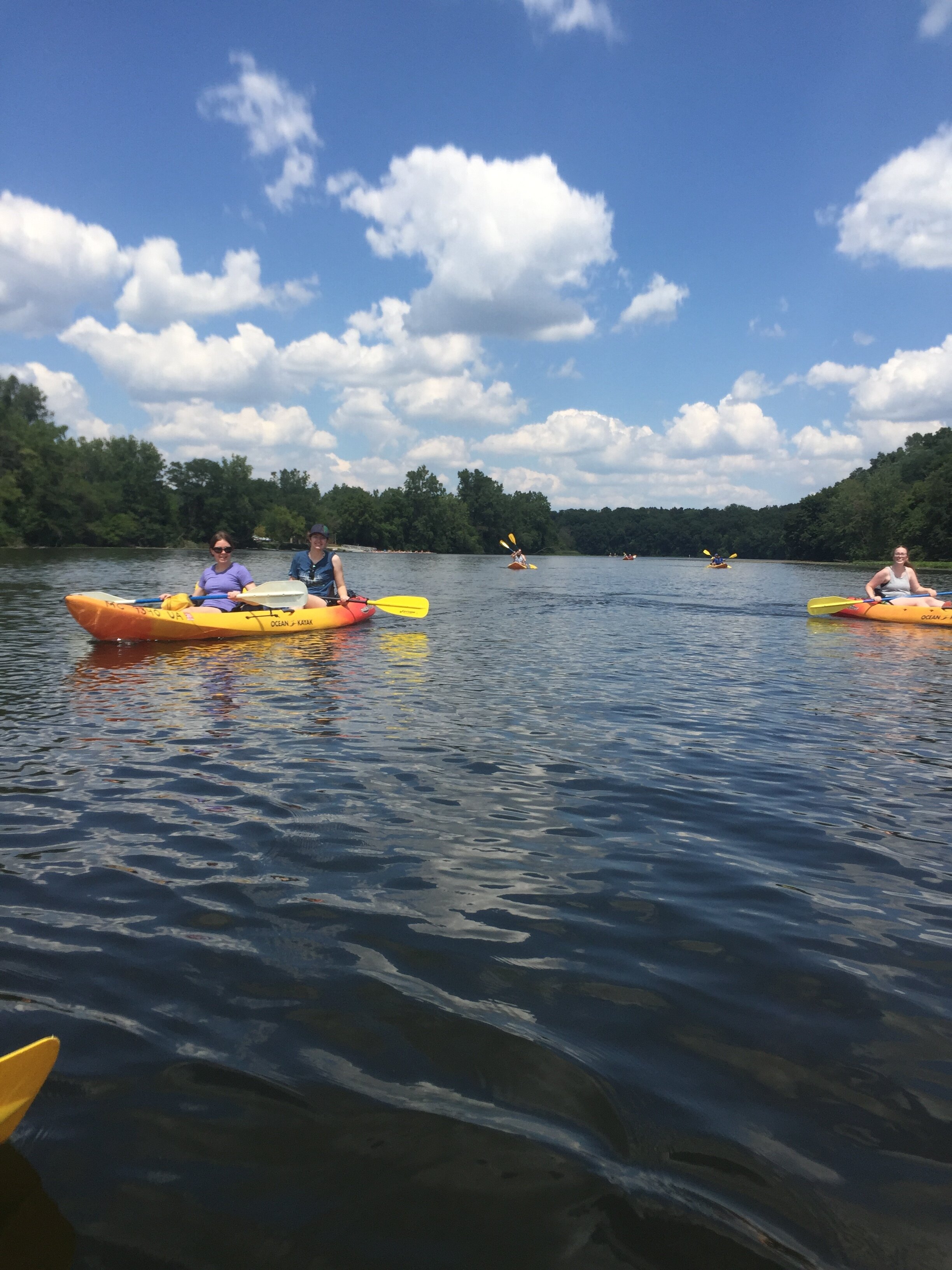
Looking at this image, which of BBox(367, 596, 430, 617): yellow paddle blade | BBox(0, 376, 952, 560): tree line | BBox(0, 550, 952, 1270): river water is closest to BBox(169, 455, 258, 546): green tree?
BBox(0, 376, 952, 560): tree line

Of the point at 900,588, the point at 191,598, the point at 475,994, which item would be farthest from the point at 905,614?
the point at 475,994

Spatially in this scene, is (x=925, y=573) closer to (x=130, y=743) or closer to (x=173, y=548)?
(x=130, y=743)

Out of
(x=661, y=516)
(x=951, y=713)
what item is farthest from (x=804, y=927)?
(x=661, y=516)

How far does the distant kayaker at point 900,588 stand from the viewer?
18.2m

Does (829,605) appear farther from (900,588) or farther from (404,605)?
(404,605)

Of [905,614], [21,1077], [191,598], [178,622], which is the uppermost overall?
[191,598]

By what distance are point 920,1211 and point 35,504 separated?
271 feet

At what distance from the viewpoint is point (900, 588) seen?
19.1 meters

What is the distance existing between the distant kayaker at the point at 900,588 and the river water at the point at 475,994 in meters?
12.0

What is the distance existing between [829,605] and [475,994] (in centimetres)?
1921

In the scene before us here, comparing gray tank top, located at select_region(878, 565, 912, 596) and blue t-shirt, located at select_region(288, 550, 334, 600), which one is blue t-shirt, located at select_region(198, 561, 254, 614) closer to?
blue t-shirt, located at select_region(288, 550, 334, 600)

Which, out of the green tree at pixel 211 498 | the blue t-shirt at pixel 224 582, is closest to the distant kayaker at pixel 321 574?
the blue t-shirt at pixel 224 582

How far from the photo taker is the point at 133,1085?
2.54 metres

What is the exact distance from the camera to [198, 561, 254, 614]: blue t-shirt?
45.5 feet
